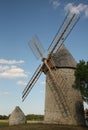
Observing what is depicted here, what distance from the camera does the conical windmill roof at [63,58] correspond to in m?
42.0

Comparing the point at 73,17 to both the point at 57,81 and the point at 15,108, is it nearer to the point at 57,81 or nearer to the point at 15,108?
the point at 57,81

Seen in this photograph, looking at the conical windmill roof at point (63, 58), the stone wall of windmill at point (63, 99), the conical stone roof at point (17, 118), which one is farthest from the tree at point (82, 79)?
the conical stone roof at point (17, 118)

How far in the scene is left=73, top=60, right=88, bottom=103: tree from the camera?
37281 mm

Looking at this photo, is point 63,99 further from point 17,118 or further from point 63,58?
point 17,118

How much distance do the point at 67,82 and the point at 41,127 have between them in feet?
23.1

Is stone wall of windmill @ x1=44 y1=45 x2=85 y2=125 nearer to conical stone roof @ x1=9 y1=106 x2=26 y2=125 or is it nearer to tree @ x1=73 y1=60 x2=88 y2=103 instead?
tree @ x1=73 y1=60 x2=88 y2=103

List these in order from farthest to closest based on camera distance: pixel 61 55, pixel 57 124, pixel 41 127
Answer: pixel 61 55
pixel 57 124
pixel 41 127

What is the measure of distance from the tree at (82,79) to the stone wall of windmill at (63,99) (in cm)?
253

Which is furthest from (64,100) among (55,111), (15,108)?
(15,108)

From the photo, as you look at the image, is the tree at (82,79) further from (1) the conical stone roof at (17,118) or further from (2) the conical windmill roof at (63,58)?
(1) the conical stone roof at (17,118)

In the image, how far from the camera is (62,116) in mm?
40531

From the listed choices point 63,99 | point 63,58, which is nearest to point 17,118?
point 63,99

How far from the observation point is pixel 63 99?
40.7 m

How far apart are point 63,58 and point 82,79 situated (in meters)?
5.68
